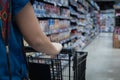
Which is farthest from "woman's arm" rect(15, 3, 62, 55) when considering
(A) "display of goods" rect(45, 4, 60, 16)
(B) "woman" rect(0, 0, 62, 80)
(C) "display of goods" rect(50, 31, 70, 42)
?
(C) "display of goods" rect(50, 31, 70, 42)

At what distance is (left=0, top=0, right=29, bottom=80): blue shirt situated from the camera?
104 centimetres

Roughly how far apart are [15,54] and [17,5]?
0.23 meters

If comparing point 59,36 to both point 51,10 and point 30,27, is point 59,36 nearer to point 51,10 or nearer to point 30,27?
point 51,10

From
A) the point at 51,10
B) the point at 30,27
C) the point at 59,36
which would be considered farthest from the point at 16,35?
the point at 59,36

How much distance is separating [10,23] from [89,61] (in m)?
5.74

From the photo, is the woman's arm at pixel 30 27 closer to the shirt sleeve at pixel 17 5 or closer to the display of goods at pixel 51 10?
the shirt sleeve at pixel 17 5

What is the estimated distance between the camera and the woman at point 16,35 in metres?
1.03

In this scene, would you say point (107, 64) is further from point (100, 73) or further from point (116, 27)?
point (116, 27)

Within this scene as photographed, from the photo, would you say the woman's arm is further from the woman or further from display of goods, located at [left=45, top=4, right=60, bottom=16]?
display of goods, located at [left=45, top=4, right=60, bottom=16]

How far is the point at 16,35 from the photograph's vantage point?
1.12 metres

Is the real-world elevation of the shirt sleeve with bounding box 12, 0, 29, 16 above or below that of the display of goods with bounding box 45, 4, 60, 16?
below

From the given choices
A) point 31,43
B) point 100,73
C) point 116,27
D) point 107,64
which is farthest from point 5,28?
point 116,27

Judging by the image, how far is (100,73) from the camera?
5.34 m

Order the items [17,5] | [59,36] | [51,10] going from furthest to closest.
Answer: [59,36], [51,10], [17,5]
